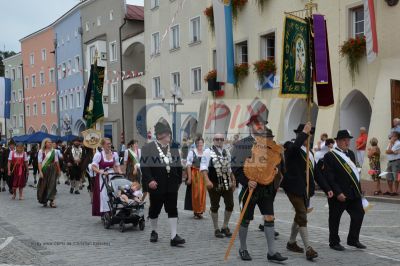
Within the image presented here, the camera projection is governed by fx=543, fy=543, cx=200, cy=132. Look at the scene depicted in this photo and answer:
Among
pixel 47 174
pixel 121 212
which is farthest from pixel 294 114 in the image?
pixel 121 212

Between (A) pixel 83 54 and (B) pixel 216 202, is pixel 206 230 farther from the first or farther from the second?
(A) pixel 83 54

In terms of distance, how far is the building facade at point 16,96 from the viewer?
6309 cm

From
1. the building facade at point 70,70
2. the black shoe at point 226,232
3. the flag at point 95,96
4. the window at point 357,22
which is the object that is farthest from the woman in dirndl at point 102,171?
the building facade at point 70,70

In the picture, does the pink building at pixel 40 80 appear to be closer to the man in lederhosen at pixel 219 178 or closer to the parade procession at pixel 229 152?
the parade procession at pixel 229 152

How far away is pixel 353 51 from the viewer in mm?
19547

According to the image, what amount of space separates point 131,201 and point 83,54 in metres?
38.5

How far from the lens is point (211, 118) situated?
2888 centimetres

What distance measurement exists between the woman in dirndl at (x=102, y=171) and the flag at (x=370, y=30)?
10869 millimetres

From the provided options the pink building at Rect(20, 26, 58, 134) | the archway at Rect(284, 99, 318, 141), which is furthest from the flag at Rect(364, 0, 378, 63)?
the pink building at Rect(20, 26, 58, 134)

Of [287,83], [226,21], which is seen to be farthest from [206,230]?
[226,21]

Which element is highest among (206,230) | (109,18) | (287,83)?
(109,18)

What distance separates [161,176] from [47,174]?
6.78 meters

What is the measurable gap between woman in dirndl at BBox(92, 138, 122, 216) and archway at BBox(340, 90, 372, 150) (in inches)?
468

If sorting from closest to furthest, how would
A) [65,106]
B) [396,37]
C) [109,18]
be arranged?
[396,37]
[109,18]
[65,106]
